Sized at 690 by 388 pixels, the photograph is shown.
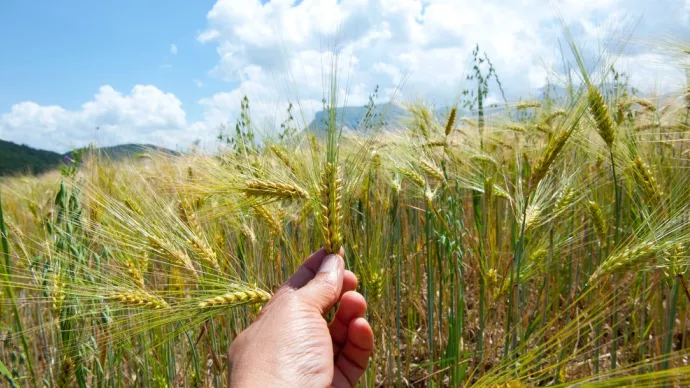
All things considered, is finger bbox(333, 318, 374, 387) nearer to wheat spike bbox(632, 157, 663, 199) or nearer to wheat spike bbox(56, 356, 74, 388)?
wheat spike bbox(56, 356, 74, 388)

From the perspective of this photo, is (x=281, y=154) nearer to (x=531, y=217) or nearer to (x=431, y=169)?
(x=431, y=169)

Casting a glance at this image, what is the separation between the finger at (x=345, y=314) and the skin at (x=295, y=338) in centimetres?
6

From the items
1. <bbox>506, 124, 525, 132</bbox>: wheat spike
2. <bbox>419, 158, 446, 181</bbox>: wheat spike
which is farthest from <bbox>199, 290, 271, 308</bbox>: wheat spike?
<bbox>506, 124, 525, 132</bbox>: wheat spike

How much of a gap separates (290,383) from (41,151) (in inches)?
2691

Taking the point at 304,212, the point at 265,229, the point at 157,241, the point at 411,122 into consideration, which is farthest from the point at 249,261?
the point at 411,122

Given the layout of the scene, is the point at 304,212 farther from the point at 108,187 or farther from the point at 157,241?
the point at 108,187

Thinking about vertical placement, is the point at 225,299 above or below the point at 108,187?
below

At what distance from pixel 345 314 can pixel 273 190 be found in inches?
16.9

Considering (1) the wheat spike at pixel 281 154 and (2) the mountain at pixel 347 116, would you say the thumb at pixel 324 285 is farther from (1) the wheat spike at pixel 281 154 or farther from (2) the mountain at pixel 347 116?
(1) the wheat spike at pixel 281 154

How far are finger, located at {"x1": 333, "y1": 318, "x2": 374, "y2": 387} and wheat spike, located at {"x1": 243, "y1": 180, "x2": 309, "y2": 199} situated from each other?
1.32 feet

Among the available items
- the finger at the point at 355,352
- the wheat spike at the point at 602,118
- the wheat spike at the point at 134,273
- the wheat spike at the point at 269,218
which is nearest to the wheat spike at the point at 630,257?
the wheat spike at the point at 602,118

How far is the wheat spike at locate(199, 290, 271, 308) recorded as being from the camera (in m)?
1.08

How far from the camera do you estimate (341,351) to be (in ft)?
4.53

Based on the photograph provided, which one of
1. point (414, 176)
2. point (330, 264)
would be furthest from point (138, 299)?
point (414, 176)
